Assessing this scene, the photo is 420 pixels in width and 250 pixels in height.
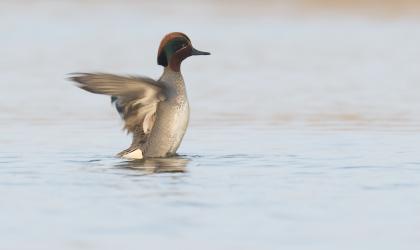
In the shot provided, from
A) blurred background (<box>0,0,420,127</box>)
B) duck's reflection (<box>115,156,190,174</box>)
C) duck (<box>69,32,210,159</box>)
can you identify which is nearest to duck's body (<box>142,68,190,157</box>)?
duck (<box>69,32,210,159</box>)

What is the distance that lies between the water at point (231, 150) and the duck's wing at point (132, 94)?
39 cm

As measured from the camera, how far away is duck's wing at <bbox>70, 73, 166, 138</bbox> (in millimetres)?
9617

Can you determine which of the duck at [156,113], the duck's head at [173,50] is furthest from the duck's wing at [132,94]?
the duck's head at [173,50]

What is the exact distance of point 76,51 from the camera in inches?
849

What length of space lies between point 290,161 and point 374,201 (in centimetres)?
214

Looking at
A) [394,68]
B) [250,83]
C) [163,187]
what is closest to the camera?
[163,187]

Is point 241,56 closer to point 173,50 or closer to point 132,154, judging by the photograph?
point 173,50

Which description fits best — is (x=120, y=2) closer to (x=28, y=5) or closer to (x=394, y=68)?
(x=28, y=5)

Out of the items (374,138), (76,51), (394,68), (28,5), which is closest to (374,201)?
(374,138)

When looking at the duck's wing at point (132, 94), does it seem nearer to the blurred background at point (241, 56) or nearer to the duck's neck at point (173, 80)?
the duck's neck at point (173, 80)

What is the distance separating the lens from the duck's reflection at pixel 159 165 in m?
9.46

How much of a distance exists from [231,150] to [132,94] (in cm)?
134

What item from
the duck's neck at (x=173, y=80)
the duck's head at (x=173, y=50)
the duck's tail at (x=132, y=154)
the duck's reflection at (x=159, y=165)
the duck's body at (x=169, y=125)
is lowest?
the duck's reflection at (x=159, y=165)

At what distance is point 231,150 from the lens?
1080 centimetres
